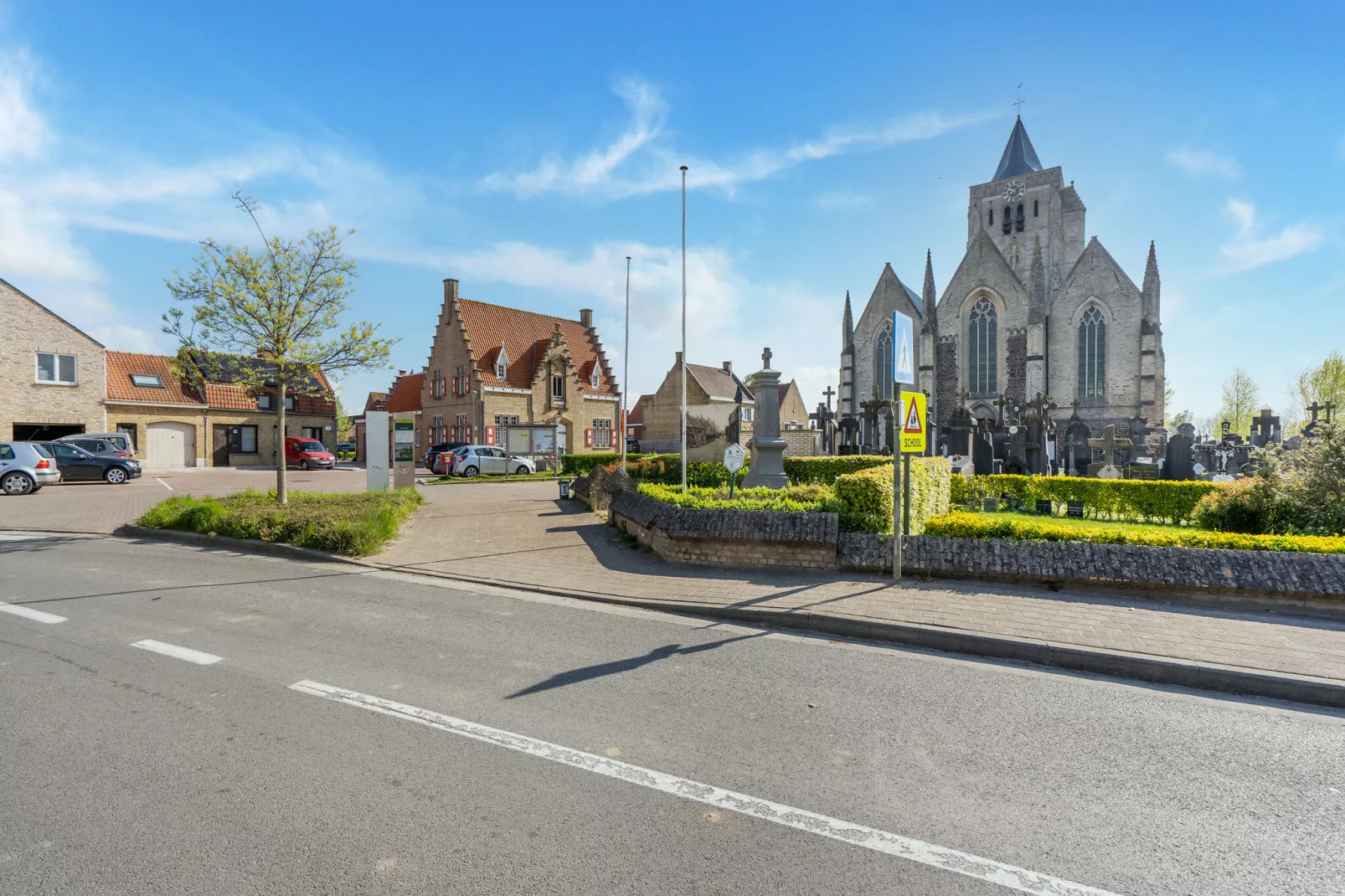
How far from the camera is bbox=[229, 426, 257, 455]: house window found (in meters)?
39.2

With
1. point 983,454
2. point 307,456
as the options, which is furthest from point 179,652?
point 307,456

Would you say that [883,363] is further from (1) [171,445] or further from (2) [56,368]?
(2) [56,368]

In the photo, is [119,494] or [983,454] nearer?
[119,494]

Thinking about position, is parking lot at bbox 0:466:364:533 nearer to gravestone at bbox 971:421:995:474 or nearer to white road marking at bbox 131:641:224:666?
white road marking at bbox 131:641:224:666

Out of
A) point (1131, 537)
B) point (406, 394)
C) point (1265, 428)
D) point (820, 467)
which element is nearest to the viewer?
point (1131, 537)

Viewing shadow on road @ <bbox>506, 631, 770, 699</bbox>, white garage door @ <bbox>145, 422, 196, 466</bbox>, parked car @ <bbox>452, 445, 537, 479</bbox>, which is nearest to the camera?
shadow on road @ <bbox>506, 631, 770, 699</bbox>

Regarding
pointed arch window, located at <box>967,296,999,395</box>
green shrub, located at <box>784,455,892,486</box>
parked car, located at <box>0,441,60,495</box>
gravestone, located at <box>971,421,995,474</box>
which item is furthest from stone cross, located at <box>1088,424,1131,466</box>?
parked car, located at <box>0,441,60,495</box>

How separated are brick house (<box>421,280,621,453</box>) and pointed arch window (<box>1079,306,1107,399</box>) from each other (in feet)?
104

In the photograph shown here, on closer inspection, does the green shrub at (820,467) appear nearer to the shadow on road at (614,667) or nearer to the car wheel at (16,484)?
the shadow on road at (614,667)

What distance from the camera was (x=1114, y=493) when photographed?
48.1 feet

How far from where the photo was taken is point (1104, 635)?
6285 mm

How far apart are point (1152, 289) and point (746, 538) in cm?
4704

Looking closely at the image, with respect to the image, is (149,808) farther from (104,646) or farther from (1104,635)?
(1104,635)

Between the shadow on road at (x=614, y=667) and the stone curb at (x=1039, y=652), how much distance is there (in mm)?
782
